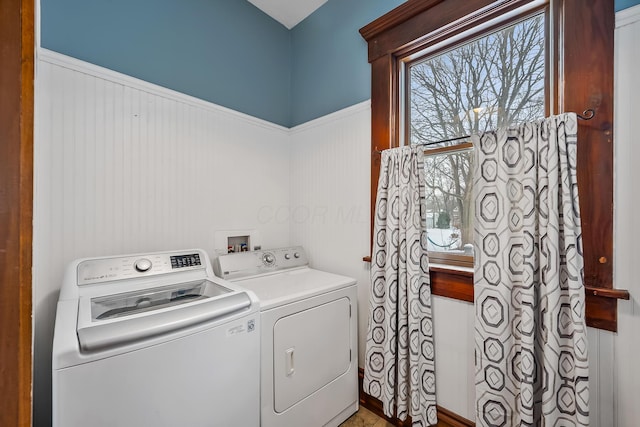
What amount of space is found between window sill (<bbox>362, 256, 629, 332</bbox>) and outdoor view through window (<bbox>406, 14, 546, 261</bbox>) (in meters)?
0.13

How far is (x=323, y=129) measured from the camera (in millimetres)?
2096

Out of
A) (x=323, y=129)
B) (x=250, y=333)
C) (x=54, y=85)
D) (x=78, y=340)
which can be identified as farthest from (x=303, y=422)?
(x=54, y=85)

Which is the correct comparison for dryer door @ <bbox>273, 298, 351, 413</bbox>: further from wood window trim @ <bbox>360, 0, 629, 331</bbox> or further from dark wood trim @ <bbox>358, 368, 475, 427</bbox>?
wood window trim @ <bbox>360, 0, 629, 331</bbox>

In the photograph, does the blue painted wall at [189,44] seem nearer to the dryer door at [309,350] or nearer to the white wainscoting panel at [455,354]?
the dryer door at [309,350]

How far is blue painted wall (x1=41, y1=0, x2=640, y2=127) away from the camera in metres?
1.46

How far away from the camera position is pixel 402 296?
59.9 inches

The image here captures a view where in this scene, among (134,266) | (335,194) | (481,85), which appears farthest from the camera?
(335,194)

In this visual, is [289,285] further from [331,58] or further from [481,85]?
[331,58]

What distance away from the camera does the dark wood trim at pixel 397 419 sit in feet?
4.78

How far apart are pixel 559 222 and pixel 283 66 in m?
2.30

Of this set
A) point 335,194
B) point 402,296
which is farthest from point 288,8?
point 402,296

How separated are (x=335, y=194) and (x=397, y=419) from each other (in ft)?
4.92

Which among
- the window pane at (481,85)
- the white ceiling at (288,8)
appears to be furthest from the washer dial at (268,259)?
the white ceiling at (288,8)

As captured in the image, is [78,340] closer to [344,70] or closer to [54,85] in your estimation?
[54,85]
